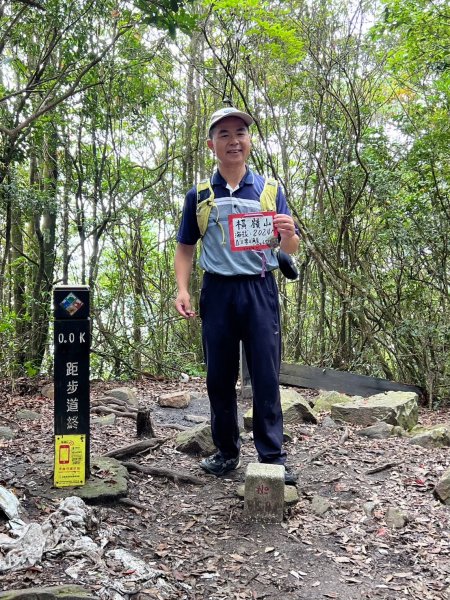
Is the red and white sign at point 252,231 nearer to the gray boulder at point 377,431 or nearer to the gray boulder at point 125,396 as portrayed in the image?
the gray boulder at point 377,431

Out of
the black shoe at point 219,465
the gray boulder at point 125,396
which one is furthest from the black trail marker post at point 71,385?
the gray boulder at point 125,396

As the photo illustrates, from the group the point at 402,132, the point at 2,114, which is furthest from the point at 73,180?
the point at 402,132

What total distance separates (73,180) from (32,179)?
94 centimetres

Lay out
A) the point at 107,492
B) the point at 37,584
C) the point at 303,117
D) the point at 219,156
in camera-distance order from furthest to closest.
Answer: the point at 303,117, the point at 219,156, the point at 107,492, the point at 37,584

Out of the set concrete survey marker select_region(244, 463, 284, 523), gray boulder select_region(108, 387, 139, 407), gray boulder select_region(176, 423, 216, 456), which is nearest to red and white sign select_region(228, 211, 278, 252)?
concrete survey marker select_region(244, 463, 284, 523)

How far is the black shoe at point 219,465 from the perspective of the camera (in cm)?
328

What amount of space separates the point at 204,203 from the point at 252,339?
0.81 meters

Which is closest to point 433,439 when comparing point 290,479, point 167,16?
point 290,479

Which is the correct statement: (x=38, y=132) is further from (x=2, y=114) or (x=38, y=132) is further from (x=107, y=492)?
(x=107, y=492)

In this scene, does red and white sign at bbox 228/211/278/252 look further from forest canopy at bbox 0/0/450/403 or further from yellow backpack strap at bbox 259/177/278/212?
forest canopy at bbox 0/0/450/403

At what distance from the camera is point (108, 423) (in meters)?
4.57

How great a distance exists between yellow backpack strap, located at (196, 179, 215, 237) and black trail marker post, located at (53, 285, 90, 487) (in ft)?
2.42

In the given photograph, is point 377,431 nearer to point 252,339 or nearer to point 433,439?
point 433,439

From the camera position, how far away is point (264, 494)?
2.66 m
